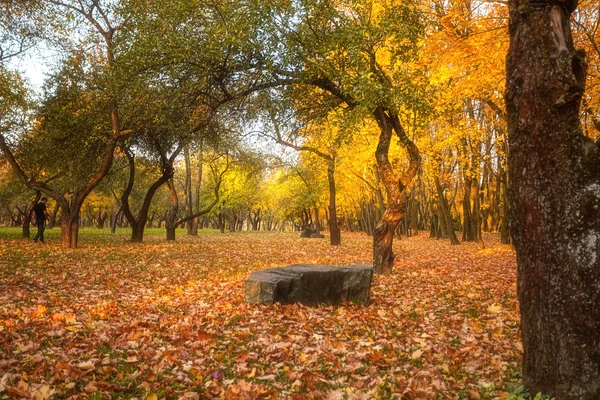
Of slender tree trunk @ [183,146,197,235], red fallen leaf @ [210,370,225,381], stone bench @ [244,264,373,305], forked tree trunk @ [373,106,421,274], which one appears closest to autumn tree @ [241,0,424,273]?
forked tree trunk @ [373,106,421,274]

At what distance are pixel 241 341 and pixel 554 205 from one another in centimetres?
462

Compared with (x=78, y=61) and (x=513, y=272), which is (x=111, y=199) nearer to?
(x=78, y=61)

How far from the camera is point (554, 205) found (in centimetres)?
388

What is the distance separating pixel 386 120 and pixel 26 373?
11.4 meters

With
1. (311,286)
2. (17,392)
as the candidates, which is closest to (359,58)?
(311,286)

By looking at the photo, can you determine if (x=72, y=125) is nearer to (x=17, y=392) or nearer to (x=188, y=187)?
Answer: (x=188, y=187)

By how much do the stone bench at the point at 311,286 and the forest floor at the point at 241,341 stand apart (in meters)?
0.33

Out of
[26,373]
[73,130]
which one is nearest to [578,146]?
[26,373]

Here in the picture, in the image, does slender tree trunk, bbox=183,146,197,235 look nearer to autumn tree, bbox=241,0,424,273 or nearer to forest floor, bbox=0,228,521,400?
autumn tree, bbox=241,0,424,273

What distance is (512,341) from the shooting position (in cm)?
627

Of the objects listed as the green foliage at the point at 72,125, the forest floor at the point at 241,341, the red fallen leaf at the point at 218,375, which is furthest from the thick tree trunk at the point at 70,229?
the red fallen leaf at the point at 218,375

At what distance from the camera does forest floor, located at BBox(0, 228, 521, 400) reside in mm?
4762

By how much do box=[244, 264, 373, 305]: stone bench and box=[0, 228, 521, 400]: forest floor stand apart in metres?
0.33

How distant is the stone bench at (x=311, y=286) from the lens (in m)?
8.66
